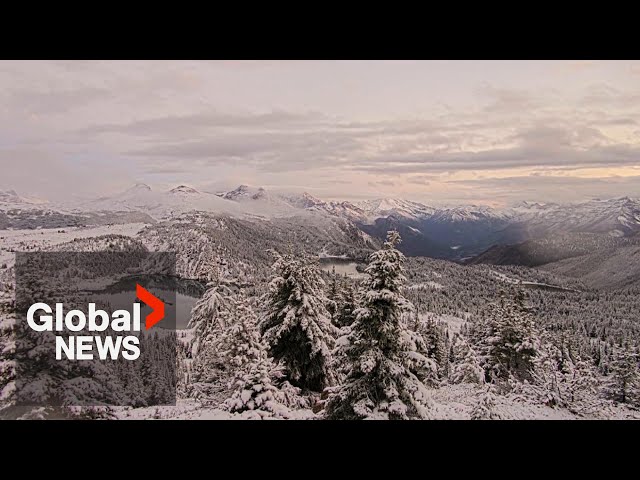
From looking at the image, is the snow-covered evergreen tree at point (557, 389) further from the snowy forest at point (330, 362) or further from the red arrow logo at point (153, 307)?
the red arrow logo at point (153, 307)

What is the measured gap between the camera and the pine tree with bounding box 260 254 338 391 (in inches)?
671

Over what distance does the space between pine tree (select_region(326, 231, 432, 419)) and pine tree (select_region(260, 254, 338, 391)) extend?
16.2ft

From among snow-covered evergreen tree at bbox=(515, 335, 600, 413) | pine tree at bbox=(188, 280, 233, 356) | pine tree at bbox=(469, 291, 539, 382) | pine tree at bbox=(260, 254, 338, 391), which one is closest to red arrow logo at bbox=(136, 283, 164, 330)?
pine tree at bbox=(260, 254, 338, 391)

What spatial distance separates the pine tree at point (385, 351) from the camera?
11.7m

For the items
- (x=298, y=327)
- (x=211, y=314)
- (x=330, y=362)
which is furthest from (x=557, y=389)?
(x=211, y=314)

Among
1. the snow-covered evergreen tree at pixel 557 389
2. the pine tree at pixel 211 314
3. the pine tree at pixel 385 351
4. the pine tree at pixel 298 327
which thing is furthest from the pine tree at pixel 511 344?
the pine tree at pixel 385 351

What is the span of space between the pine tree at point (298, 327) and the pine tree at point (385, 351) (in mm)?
4948

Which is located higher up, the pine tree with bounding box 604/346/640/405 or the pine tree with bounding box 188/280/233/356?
the pine tree with bounding box 188/280/233/356

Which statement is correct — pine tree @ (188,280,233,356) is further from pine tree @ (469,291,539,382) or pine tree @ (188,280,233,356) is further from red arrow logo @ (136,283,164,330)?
pine tree @ (469,291,539,382)

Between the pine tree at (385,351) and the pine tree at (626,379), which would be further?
the pine tree at (626,379)

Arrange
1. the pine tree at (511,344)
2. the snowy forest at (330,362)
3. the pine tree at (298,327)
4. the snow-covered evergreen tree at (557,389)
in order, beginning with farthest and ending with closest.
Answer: the pine tree at (511,344) → the snow-covered evergreen tree at (557,389) → the pine tree at (298,327) → the snowy forest at (330,362)
